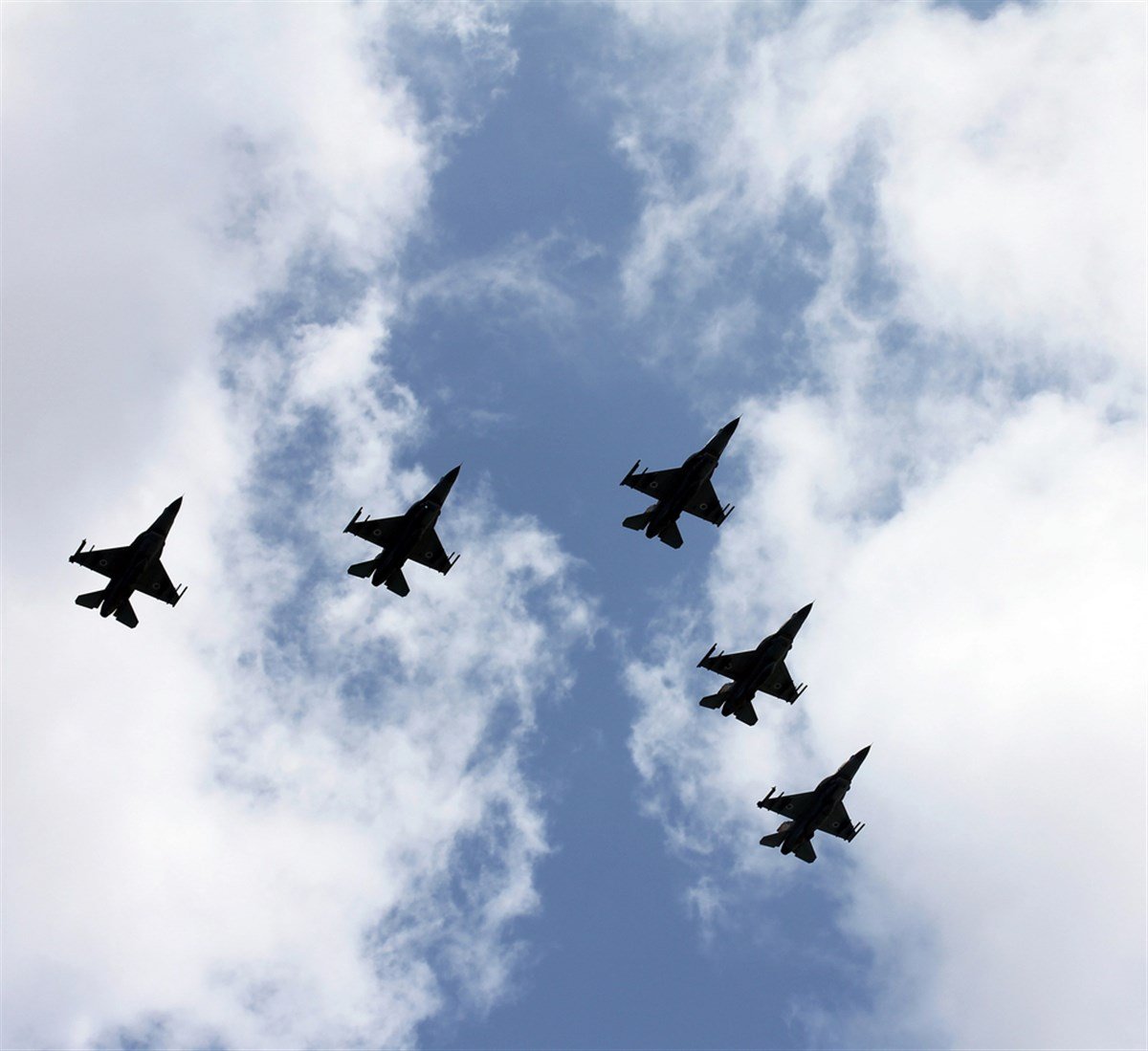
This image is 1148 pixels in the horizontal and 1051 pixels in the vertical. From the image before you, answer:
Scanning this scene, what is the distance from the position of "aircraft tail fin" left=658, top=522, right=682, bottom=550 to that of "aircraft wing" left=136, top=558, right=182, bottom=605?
1542 inches

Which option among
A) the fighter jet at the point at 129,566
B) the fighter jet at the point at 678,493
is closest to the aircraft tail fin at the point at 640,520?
the fighter jet at the point at 678,493

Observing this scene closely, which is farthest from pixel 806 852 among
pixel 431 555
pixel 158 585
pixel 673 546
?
pixel 158 585

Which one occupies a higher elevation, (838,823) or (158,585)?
(158,585)

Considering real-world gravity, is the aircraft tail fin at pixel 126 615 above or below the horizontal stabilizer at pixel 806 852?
above

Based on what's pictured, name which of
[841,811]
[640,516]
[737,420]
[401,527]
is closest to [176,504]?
[401,527]

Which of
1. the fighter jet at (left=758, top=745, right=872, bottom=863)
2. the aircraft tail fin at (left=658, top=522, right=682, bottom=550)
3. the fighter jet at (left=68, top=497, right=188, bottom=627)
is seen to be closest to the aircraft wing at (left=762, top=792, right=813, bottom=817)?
the fighter jet at (left=758, top=745, right=872, bottom=863)

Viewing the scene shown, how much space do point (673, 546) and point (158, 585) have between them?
4135 centimetres

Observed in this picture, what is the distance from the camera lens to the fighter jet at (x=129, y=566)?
8562 cm

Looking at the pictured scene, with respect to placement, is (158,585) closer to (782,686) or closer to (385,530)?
(385,530)


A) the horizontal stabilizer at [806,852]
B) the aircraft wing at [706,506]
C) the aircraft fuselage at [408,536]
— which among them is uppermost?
the aircraft wing at [706,506]

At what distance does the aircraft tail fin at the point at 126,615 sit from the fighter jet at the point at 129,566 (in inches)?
3.9

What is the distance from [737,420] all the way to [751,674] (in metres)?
20.3

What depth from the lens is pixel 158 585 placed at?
87438 mm

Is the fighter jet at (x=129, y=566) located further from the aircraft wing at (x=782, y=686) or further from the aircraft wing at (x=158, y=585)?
the aircraft wing at (x=782, y=686)
